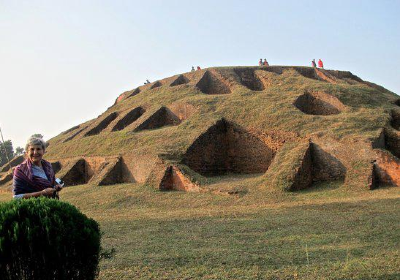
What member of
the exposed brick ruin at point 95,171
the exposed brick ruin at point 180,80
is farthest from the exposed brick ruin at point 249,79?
the exposed brick ruin at point 95,171

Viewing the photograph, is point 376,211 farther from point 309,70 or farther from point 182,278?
point 309,70

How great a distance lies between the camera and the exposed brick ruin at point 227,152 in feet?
52.0

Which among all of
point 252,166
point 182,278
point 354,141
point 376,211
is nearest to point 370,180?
point 354,141

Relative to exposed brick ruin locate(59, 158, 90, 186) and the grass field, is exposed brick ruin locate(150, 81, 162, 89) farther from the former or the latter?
the grass field

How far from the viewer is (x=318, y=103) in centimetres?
1905

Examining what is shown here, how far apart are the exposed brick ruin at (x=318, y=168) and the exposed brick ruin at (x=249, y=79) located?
1145 centimetres

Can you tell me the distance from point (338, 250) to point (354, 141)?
833cm

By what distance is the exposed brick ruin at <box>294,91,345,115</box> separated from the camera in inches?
718

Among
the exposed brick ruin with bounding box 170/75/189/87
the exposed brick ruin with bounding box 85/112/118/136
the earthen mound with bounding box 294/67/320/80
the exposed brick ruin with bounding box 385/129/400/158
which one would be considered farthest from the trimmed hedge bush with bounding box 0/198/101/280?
the earthen mound with bounding box 294/67/320/80

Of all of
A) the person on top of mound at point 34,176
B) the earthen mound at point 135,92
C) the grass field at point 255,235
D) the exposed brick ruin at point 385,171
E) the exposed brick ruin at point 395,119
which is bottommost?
the grass field at point 255,235

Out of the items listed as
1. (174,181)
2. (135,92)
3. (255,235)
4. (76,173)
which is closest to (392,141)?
(174,181)

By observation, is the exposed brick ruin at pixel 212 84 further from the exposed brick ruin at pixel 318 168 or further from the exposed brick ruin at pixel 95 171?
the exposed brick ruin at pixel 318 168

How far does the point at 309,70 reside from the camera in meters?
25.5

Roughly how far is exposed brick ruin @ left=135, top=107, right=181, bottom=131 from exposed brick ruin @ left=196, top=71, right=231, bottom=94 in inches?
133
